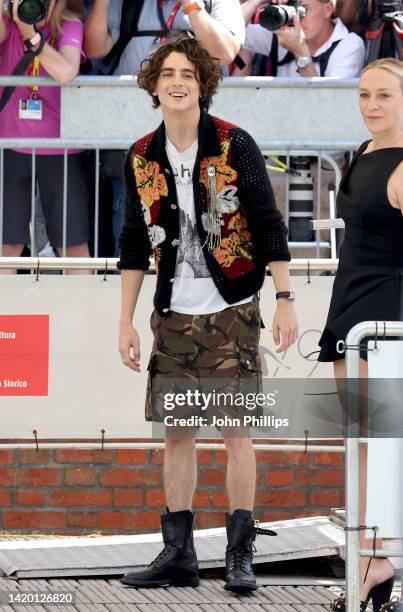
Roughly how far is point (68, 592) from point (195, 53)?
6.91ft

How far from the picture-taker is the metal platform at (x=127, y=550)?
559 centimetres

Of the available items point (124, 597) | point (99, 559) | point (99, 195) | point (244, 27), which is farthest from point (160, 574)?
→ point (244, 27)

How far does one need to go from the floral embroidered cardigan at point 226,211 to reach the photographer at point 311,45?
8.35 feet

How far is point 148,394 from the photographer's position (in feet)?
17.6

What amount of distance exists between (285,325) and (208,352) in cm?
31

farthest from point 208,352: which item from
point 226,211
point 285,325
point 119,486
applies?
point 119,486

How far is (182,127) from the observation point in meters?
5.25

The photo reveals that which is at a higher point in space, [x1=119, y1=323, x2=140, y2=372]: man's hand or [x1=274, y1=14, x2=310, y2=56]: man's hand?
[x1=274, y1=14, x2=310, y2=56]: man's hand

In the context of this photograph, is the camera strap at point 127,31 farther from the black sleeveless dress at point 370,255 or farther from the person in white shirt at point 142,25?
the black sleeveless dress at point 370,255

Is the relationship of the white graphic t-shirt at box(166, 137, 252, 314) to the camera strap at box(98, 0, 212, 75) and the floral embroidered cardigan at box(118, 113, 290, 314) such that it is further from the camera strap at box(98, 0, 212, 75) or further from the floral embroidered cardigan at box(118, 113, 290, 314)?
the camera strap at box(98, 0, 212, 75)

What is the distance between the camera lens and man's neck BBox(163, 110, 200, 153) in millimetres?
5238

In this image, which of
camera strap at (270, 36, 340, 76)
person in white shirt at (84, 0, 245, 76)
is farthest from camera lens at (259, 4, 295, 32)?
camera strap at (270, 36, 340, 76)

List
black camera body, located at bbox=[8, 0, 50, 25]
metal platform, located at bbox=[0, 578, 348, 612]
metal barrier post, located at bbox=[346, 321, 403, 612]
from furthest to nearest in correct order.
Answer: black camera body, located at bbox=[8, 0, 50, 25] → metal platform, located at bbox=[0, 578, 348, 612] → metal barrier post, located at bbox=[346, 321, 403, 612]

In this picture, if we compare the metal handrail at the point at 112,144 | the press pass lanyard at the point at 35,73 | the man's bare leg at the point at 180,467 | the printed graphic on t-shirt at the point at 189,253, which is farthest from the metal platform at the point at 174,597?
the press pass lanyard at the point at 35,73
